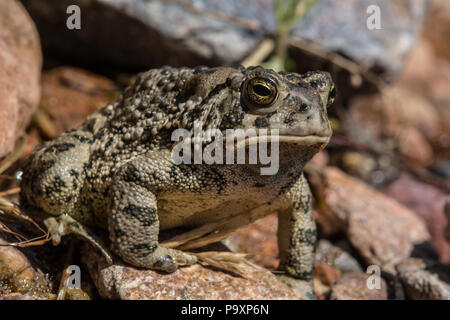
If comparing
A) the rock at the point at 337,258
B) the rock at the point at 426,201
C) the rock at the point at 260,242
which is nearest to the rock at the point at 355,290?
the rock at the point at 337,258

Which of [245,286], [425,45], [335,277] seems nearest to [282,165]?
[245,286]

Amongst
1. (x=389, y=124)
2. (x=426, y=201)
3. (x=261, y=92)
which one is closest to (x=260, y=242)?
(x=261, y=92)

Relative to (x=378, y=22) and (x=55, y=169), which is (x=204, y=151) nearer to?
(x=55, y=169)

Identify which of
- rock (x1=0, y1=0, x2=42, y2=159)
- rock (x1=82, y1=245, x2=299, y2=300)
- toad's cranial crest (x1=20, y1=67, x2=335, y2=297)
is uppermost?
rock (x1=0, y1=0, x2=42, y2=159)

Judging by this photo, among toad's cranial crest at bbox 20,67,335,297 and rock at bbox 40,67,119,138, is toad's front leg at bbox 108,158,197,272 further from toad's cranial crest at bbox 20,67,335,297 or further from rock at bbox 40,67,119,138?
rock at bbox 40,67,119,138

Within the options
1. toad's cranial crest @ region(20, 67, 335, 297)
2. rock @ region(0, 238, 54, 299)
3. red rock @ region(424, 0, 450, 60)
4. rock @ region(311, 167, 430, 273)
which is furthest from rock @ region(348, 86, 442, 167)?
rock @ region(0, 238, 54, 299)
